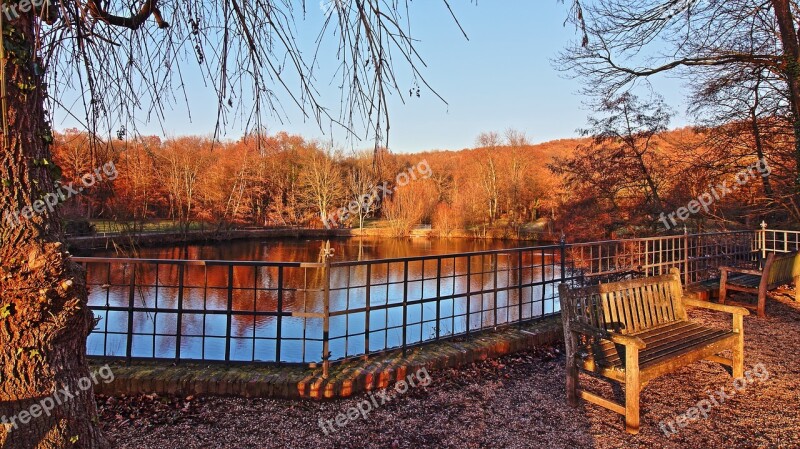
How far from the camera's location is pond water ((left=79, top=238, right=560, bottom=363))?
3.82 metres

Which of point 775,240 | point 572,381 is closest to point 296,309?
point 572,381

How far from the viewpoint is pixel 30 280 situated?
1384 millimetres

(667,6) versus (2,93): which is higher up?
(667,6)

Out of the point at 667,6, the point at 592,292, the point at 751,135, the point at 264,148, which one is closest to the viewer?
the point at 264,148

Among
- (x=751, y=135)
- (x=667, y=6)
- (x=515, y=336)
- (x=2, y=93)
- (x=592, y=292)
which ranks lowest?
(x=515, y=336)

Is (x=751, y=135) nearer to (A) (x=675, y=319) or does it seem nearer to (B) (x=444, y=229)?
(A) (x=675, y=319)

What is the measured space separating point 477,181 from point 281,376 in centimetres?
3440

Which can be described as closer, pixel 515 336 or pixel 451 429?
pixel 451 429

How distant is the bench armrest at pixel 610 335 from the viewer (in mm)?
2756

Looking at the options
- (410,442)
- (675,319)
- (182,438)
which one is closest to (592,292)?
(675,319)

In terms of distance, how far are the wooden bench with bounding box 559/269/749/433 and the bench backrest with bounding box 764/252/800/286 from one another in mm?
2619

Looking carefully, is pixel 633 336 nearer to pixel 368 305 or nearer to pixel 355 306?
pixel 368 305

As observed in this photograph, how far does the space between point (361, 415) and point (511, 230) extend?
30586 mm

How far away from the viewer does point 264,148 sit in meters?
1.82
